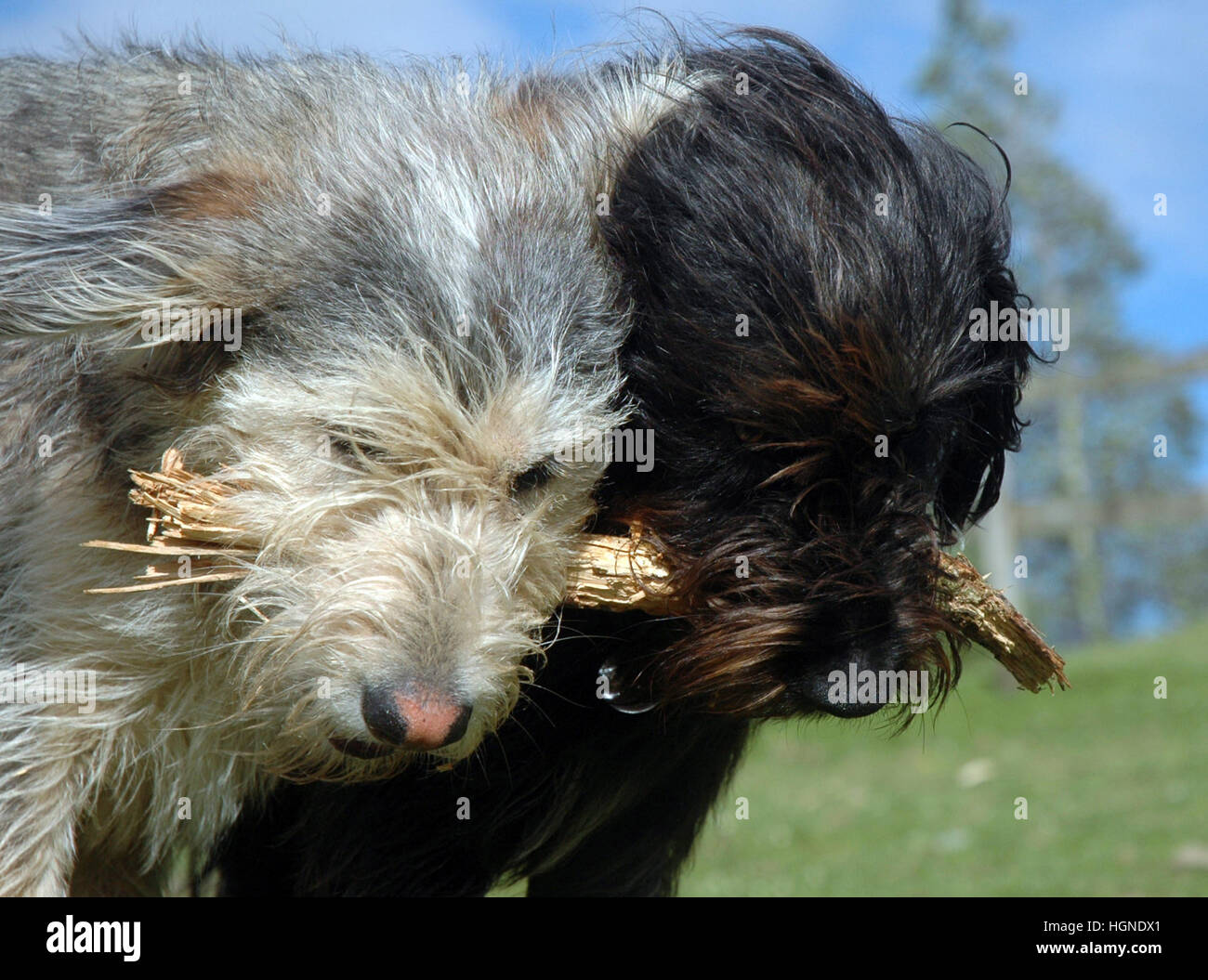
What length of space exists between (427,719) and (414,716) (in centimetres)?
3

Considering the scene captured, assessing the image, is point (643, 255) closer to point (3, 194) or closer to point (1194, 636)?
point (3, 194)

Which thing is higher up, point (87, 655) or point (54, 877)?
point (87, 655)

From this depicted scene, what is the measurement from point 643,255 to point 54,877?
6.98 feet

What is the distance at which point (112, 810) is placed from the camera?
3584 millimetres

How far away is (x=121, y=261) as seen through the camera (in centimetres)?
306

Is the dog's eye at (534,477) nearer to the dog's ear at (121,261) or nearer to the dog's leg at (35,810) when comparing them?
the dog's ear at (121,261)

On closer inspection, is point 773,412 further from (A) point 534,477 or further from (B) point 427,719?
(B) point 427,719

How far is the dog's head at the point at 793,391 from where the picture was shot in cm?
316

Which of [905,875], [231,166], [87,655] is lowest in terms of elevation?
[905,875]

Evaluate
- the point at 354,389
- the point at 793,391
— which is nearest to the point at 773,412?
the point at 793,391

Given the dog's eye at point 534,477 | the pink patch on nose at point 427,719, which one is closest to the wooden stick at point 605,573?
the dog's eye at point 534,477

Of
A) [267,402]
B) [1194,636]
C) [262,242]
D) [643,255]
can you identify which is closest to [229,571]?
[267,402]

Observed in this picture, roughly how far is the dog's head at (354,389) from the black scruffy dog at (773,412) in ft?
0.72

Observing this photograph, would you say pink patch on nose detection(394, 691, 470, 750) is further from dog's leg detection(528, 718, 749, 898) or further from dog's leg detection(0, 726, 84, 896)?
dog's leg detection(528, 718, 749, 898)
